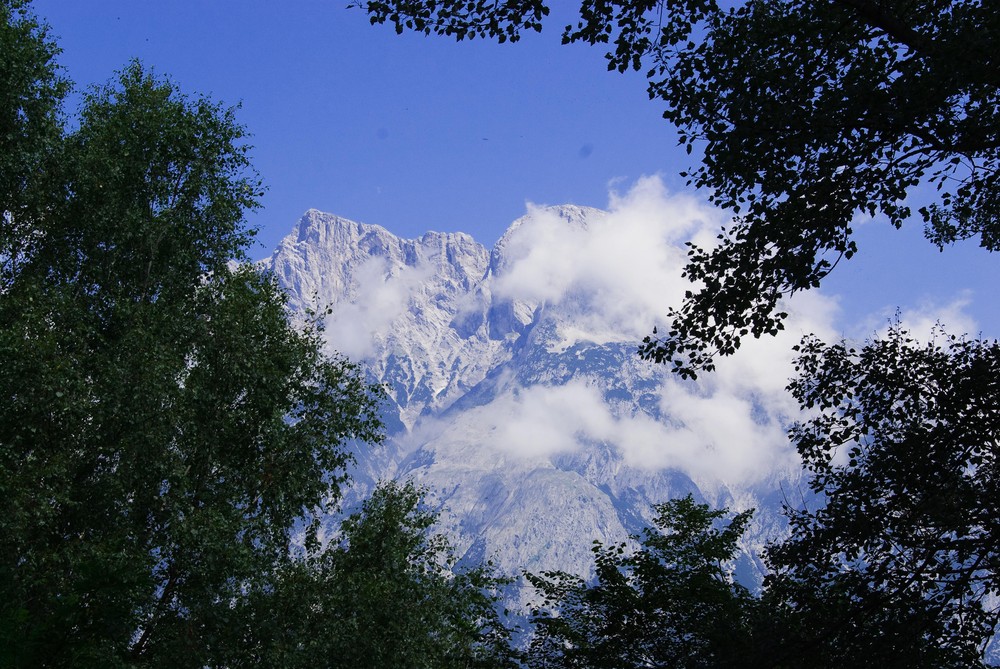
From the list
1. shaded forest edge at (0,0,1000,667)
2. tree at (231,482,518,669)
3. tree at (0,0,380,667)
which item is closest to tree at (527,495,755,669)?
shaded forest edge at (0,0,1000,667)

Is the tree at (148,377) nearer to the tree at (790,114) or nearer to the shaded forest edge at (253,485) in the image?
the shaded forest edge at (253,485)

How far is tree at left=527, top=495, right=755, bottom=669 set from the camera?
22438mm

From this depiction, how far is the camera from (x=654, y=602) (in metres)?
24.5

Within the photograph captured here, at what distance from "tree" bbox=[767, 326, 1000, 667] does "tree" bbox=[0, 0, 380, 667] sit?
14345 millimetres

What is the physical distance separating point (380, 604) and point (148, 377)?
994cm

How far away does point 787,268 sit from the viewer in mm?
12742

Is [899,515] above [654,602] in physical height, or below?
below

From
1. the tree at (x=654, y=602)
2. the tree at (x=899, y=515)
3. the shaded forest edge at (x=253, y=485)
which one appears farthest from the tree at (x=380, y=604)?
the tree at (x=899, y=515)

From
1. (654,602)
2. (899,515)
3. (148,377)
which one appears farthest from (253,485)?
(899,515)

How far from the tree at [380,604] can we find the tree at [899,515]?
1417 centimetres

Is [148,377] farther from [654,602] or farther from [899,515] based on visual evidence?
[899,515]

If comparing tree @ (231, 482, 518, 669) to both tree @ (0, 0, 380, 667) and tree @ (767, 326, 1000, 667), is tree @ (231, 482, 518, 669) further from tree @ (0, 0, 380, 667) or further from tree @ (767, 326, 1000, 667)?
tree @ (767, 326, 1000, 667)

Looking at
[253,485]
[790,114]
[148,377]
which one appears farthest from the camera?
[253,485]

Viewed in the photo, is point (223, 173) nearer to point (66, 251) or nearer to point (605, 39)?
point (66, 251)
